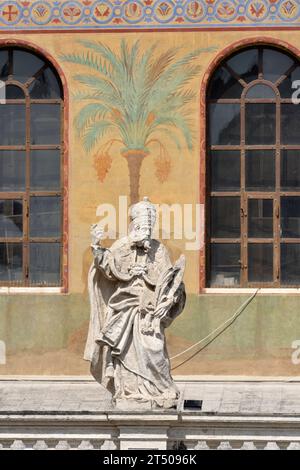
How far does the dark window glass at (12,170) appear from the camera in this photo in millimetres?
30938

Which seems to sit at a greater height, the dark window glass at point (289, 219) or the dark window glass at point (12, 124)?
the dark window glass at point (12, 124)

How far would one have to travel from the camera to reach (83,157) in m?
30.6

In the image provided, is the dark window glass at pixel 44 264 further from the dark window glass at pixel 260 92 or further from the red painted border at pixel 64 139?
the dark window glass at pixel 260 92

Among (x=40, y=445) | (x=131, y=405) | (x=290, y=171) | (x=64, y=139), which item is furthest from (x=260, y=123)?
(x=40, y=445)

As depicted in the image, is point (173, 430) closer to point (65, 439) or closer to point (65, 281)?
point (65, 439)

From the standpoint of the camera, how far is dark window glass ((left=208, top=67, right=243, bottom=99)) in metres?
30.8

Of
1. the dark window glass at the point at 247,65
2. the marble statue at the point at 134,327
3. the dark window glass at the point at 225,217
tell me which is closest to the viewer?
the marble statue at the point at 134,327

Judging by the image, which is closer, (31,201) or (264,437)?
(264,437)

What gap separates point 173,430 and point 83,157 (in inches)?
192

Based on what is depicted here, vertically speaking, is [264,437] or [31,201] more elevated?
[31,201]

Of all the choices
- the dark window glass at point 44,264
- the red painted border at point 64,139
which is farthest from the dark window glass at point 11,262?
the red painted border at point 64,139

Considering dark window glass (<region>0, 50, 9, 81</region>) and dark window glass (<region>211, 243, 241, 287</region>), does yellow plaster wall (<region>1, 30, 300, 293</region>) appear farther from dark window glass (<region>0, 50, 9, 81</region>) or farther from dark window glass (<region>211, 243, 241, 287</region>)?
dark window glass (<region>0, 50, 9, 81</region>)

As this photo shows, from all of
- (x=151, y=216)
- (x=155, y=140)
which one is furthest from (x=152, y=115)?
(x=151, y=216)

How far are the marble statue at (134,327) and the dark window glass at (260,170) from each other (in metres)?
3.79
